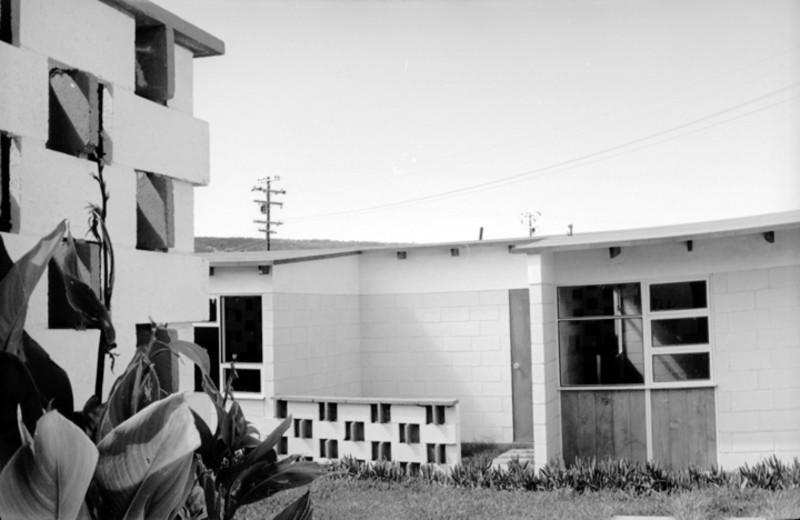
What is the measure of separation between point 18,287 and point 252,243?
673 centimetres

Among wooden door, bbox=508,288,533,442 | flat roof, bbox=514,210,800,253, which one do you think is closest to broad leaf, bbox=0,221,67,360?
flat roof, bbox=514,210,800,253

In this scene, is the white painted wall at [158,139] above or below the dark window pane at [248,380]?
above

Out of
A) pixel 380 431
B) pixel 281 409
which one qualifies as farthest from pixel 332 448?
pixel 281 409

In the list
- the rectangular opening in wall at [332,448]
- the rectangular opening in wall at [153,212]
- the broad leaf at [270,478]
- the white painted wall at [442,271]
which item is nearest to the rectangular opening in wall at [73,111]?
the rectangular opening in wall at [153,212]

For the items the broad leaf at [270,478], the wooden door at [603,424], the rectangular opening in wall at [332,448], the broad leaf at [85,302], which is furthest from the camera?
the wooden door at [603,424]

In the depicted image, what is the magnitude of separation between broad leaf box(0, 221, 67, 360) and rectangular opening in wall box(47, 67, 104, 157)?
48 cm

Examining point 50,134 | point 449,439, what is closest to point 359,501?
point 449,439

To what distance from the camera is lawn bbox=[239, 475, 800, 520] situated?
122 inches

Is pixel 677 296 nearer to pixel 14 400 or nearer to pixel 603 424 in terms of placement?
pixel 603 424

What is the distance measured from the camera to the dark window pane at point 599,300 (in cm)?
487

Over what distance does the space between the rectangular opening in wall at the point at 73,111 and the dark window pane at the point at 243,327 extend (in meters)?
4.08

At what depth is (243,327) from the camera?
5559 millimetres

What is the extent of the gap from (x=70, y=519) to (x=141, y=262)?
2.80 feet

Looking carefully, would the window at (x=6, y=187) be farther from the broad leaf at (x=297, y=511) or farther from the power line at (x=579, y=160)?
the power line at (x=579, y=160)
